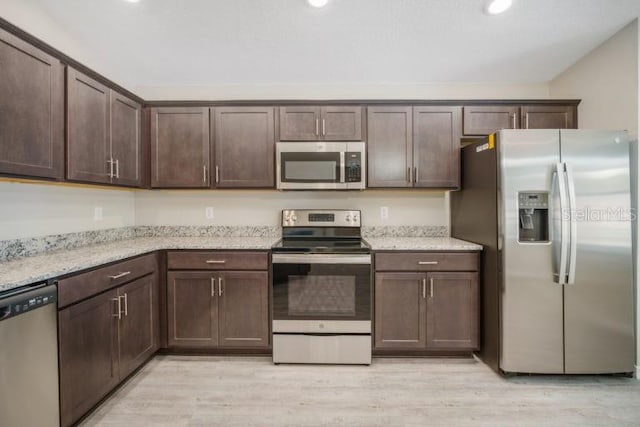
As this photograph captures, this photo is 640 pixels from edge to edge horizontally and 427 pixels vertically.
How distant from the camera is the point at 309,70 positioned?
280cm

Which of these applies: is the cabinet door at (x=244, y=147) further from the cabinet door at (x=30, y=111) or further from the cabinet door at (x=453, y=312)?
the cabinet door at (x=453, y=312)

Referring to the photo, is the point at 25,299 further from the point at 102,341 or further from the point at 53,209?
the point at 53,209

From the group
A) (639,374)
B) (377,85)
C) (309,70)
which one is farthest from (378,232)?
(639,374)

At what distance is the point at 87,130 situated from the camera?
2.06 m

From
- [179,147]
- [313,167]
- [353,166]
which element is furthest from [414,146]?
[179,147]

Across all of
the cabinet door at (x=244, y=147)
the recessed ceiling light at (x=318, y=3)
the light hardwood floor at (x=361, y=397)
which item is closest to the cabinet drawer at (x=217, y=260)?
the cabinet door at (x=244, y=147)

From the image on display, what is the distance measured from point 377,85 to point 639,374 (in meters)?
3.17

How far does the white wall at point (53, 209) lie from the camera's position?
1902 millimetres

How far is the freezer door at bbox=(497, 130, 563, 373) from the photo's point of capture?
6.89 feet

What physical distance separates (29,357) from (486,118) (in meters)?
3.52

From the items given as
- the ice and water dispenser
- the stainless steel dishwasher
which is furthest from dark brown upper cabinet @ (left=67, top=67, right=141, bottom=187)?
the ice and water dispenser

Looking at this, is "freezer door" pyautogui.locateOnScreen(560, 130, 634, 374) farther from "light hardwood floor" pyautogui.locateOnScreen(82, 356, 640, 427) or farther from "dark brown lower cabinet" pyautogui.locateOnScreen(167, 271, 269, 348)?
"dark brown lower cabinet" pyautogui.locateOnScreen(167, 271, 269, 348)

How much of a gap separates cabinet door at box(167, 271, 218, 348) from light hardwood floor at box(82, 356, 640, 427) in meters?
0.20

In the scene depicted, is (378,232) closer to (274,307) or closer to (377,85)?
(274,307)
